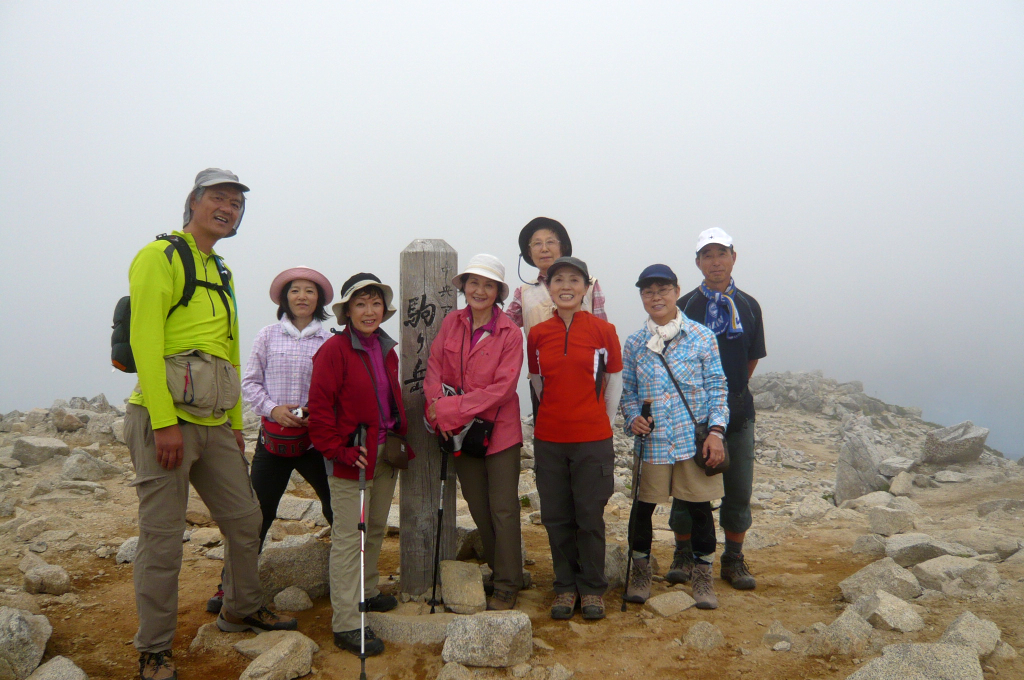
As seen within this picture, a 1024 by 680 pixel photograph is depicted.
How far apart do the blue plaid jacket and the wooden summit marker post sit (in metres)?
1.77

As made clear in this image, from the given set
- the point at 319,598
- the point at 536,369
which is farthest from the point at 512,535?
the point at 319,598

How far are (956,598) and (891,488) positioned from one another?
6.73 metres

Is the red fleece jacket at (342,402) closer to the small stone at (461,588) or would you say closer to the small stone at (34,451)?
the small stone at (461,588)

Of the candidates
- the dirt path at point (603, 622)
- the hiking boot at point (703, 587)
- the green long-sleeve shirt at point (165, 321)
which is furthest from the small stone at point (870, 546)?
the green long-sleeve shirt at point (165, 321)

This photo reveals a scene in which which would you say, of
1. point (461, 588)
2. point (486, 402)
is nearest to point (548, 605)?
point (461, 588)

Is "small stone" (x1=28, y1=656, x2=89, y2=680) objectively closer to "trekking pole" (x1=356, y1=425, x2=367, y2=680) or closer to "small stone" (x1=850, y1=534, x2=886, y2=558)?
"trekking pole" (x1=356, y1=425, x2=367, y2=680)

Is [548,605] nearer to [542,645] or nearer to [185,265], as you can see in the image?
[542,645]

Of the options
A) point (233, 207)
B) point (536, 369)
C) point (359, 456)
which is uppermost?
point (233, 207)

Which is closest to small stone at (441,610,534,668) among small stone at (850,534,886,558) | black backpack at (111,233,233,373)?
black backpack at (111,233,233,373)

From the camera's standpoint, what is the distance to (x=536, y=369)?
16.6 ft

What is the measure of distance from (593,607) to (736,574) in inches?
64.6

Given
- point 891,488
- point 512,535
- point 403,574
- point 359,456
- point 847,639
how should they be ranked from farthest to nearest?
point 891,488, point 403,574, point 512,535, point 359,456, point 847,639

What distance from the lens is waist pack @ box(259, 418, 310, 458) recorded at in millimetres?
4730

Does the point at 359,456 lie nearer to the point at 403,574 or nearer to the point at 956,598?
the point at 403,574
